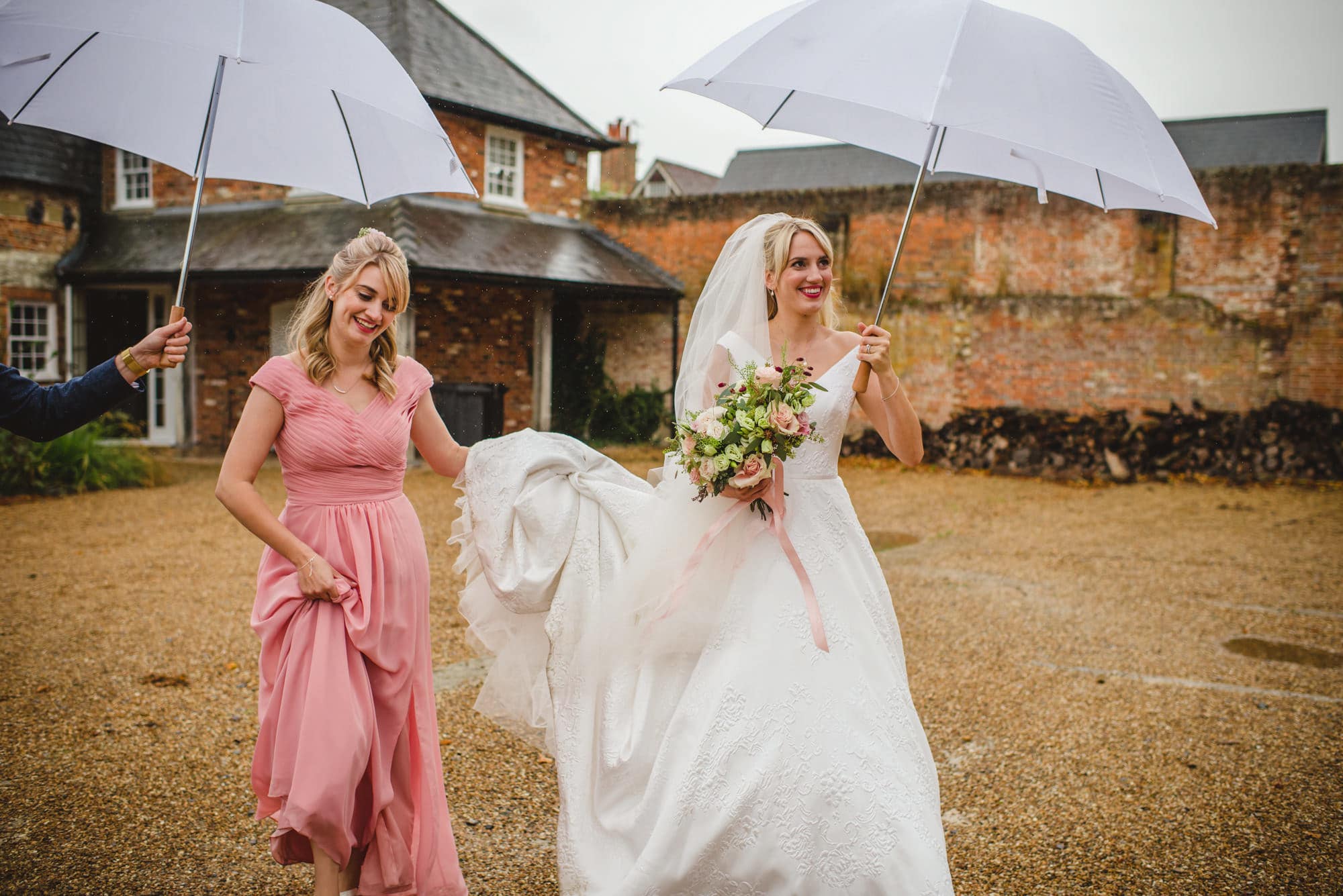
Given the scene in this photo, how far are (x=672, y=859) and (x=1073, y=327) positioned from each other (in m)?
13.8

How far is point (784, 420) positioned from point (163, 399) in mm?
16350

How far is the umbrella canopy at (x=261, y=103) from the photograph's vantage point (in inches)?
109

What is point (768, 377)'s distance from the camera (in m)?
2.75

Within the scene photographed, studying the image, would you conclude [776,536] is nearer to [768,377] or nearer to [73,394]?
[768,377]

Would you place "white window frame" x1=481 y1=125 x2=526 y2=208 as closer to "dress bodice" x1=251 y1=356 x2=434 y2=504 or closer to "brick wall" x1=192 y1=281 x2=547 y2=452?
"brick wall" x1=192 y1=281 x2=547 y2=452

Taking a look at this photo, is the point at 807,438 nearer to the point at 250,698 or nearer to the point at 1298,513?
the point at 250,698

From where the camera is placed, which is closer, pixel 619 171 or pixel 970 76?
pixel 970 76

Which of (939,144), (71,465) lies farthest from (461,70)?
(939,144)

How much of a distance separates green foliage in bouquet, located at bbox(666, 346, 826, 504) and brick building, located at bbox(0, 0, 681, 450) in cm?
1052

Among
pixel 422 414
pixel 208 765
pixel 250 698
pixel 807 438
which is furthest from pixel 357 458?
pixel 250 698

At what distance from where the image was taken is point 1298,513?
1107 centimetres

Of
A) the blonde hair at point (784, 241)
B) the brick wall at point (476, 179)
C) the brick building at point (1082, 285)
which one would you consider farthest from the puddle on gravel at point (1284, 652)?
the brick wall at point (476, 179)

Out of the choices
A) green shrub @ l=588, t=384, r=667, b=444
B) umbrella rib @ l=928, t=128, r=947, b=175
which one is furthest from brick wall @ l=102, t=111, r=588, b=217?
umbrella rib @ l=928, t=128, r=947, b=175

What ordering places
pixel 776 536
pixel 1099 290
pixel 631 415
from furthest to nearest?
pixel 631 415 < pixel 1099 290 < pixel 776 536
